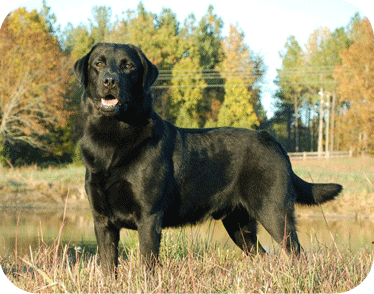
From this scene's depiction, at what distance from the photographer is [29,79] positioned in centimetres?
2098

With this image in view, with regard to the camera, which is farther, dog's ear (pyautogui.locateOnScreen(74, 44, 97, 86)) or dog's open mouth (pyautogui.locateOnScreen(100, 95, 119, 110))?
dog's ear (pyautogui.locateOnScreen(74, 44, 97, 86))

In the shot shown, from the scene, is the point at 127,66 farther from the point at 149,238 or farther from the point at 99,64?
the point at 149,238

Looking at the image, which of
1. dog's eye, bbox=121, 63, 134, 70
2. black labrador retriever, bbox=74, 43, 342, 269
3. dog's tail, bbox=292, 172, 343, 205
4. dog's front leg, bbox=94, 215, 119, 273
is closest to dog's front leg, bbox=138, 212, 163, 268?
black labrador retriever, bbox=74, 43, 342, 269

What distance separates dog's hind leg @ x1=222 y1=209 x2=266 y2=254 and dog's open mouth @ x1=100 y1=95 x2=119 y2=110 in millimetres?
1726

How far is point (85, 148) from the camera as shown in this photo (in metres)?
3.89

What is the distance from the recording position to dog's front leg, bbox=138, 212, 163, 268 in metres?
3.57

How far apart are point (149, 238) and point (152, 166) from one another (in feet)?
1.87

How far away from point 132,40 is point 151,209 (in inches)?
466

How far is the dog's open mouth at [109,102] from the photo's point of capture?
3.59m

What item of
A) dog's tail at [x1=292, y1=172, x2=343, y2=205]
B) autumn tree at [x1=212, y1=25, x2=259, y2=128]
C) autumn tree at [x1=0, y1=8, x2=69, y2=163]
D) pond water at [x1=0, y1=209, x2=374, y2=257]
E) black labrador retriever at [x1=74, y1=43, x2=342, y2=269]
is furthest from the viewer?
autumn tree at [x1=0, y1=8, x2=69, y2=163]

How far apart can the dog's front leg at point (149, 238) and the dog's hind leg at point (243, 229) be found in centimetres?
118

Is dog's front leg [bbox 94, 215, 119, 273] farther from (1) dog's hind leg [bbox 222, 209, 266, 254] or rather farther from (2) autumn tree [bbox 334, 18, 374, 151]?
(2) autumn tree [bbox 334, 18, 374, 151]

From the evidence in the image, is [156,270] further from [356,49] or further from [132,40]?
[356,49]

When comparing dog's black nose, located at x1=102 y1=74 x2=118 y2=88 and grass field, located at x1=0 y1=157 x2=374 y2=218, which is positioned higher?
dog's black nose, located at x1=102 y1=74 x2=118 y2=88
